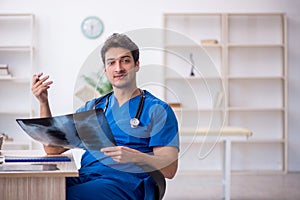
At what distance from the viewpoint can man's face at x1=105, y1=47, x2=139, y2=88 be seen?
6.56 feet

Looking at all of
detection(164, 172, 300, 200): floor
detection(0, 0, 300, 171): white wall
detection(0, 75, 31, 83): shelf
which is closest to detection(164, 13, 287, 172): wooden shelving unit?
detection(0, 0, 300, 171): white wall

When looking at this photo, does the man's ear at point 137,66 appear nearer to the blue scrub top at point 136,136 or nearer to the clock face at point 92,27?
the blue scrub top at point 136,136

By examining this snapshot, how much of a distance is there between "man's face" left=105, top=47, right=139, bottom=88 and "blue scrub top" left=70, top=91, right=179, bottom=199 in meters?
0.14

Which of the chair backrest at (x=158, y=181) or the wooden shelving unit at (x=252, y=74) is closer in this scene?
the chair backrest at (x=158, y=181)

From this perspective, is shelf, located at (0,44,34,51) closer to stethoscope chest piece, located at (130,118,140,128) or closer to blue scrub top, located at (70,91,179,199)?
blue scrub top, located at (70,91,179,199)

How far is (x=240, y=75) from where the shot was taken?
6.78 metres

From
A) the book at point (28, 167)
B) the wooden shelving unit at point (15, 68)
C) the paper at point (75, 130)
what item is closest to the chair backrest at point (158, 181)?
the paper at point (75, 130)

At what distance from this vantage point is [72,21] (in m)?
6.57

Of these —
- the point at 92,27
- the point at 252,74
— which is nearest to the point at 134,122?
the point at 92,27

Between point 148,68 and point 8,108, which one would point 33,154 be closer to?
point 148,68

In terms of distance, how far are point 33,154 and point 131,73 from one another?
654 millimetres

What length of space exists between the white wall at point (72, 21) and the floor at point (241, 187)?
1677 mm

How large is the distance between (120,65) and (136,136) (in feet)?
0.91

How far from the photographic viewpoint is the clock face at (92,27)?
656 centimetres
